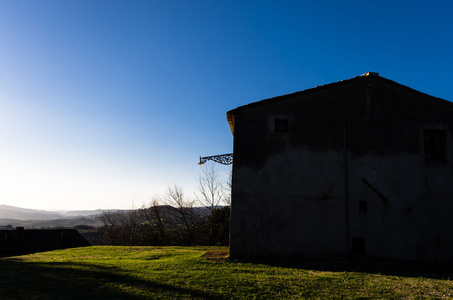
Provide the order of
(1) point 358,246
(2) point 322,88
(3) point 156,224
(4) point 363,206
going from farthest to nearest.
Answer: (3) point 156,224
(2) point 322,88
(4) point 363,206
(1) point 358,246

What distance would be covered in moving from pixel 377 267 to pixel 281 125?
6.46 m

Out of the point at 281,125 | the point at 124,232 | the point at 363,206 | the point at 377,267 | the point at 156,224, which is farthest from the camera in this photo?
the point at 124,232

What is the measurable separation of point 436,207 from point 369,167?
10.5 ft

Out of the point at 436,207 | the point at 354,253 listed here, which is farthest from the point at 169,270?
the point at 436,207

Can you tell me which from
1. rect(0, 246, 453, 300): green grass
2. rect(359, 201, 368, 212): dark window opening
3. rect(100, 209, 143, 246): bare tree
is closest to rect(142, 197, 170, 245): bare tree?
rect(100, 209, 143, 246): bare tree

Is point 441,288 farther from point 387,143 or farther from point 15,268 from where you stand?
point 15,268

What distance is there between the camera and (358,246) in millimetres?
11047

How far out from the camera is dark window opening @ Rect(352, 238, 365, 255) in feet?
36.1

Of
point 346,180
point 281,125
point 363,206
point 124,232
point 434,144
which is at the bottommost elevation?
point 124,232

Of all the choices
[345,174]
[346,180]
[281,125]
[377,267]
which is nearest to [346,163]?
[345,174]

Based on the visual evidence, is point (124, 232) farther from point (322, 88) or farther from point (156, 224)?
point (322, 88)

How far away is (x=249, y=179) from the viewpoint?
11.2m

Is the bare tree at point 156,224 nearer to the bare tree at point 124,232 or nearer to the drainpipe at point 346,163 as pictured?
the bare tree at point 124,232

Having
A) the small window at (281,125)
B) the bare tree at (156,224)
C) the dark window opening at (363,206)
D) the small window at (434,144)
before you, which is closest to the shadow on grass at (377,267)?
the dark window opening at (363,206)
